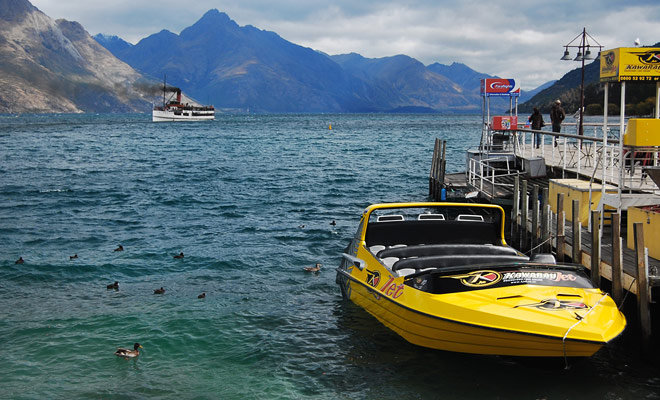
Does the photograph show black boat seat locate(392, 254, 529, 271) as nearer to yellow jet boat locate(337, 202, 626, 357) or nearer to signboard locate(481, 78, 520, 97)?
yellow jet boat locate(337, 202, 626, 357)

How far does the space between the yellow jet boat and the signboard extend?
21.0 metres

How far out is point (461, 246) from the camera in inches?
490

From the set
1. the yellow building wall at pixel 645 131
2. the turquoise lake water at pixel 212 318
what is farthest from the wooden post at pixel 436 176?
the yellow building wall at pixel 645 131

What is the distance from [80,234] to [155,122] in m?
145

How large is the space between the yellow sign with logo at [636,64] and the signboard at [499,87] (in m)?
18.1

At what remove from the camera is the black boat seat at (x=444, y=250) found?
1227 cm

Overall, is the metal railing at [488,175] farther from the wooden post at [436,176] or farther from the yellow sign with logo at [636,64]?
the yellow sign with logo at [636,64]

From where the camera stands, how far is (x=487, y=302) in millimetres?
9609

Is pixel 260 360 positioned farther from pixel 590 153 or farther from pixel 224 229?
pixel 590 153

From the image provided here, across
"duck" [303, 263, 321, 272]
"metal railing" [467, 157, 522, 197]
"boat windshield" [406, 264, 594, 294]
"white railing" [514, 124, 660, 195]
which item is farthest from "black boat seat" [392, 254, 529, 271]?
"metal railing" [467, 157, 522, 197]

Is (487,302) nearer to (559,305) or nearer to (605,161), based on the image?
(559,305)

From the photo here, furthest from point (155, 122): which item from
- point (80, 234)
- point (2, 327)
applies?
point (2, 327)

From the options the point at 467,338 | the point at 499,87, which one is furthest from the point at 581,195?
the point at 499,87

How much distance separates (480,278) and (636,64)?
6982 mm
